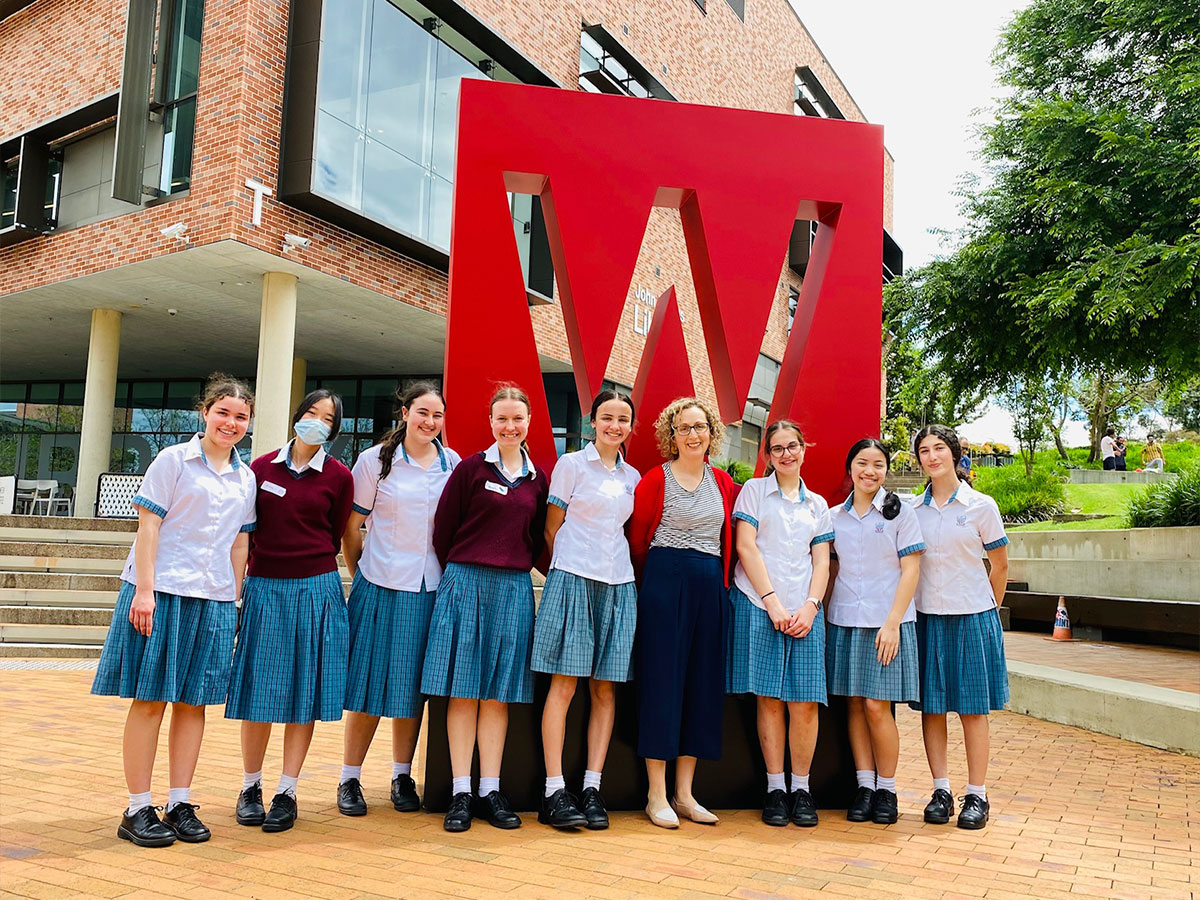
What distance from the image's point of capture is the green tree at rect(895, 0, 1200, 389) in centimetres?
882

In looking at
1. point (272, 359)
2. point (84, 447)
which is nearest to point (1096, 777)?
point (272, 359)

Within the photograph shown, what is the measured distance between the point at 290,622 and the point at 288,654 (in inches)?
5.1

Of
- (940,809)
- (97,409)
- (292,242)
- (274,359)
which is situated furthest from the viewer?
(97,409)

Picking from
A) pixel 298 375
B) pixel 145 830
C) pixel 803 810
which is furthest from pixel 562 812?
pixel 298 375

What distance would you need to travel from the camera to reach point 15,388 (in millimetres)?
24422

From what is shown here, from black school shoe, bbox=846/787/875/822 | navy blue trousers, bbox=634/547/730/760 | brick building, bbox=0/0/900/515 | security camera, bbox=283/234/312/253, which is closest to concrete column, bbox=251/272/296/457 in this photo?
brick building, bbox=0/0/900/515

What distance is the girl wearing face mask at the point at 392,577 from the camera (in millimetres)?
4129

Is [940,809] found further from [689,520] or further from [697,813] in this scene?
[689,520]

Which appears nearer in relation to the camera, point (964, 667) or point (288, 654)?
point (288, 654)

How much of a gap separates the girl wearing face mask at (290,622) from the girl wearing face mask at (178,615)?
4.0 inches

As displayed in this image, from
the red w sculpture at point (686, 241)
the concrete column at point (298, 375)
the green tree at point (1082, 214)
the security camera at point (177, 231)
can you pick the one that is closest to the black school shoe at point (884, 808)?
the red w sculpture at point (686, 241)

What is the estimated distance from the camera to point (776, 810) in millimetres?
4320

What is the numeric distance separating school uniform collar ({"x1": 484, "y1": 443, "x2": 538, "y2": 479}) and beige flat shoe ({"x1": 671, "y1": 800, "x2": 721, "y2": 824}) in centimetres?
163

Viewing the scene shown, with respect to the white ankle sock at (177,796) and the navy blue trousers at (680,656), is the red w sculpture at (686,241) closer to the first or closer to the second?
the navy blue trousers at (680,656)
